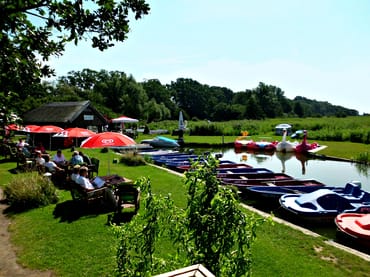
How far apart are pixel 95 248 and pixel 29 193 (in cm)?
411

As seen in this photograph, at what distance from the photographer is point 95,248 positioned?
668 cm

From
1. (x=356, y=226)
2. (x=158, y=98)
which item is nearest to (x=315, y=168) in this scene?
(x=356, y=226)

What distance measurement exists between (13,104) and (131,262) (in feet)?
7.29

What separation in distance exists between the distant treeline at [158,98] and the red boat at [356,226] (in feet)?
28.8

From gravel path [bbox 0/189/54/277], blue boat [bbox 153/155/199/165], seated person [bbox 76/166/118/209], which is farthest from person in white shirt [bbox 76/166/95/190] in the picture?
blue boat [bbox 153/155/199/165]

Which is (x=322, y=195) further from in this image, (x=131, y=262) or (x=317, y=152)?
(x=317, y=152)

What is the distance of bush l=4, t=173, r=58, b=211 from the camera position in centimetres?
941

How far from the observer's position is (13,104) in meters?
2.89

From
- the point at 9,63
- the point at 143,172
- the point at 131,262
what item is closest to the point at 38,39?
the point at 9,63

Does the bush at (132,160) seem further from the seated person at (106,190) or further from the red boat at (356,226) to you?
the red boat at (356,226)

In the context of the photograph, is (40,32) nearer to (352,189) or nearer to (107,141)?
(107,141)

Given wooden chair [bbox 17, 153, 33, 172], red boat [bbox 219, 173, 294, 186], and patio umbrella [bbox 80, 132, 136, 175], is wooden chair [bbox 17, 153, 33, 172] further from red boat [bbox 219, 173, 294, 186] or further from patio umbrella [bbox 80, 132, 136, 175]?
red boat [bbox 219, 173, 294, 186]

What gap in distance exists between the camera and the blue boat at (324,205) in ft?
33.9

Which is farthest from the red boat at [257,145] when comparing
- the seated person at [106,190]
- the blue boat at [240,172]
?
the seated person at [106,190]
